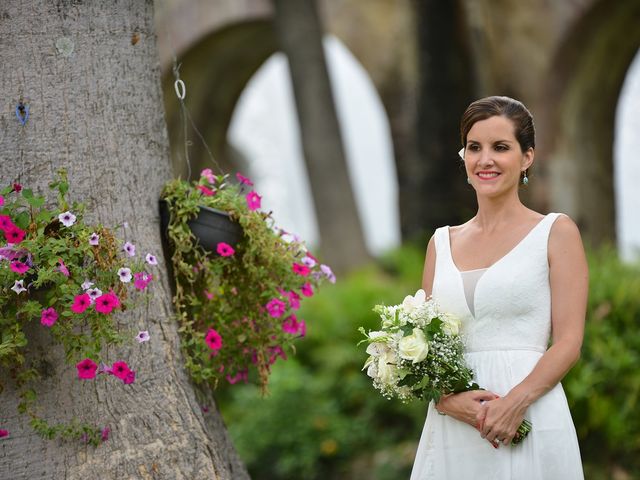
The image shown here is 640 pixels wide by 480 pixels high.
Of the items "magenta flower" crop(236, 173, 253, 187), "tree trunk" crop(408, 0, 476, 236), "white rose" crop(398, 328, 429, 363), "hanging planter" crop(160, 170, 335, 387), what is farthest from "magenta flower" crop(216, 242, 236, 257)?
"tree trunk" crop(408, 0, 476, 236)

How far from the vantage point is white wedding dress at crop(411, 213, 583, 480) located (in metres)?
3.18

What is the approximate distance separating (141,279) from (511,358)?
4.53 feet

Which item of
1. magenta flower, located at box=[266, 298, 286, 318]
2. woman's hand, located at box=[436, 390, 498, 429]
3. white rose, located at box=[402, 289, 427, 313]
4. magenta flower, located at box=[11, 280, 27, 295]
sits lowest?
woman's hand, located at box=[436, 390, 498, 429]

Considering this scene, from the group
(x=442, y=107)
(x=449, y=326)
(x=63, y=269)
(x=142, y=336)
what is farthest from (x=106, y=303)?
(x=442, y=107)

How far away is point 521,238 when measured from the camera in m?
3.29

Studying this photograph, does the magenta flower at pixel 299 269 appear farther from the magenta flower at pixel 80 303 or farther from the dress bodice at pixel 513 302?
the magenta flower at pixel 80 303

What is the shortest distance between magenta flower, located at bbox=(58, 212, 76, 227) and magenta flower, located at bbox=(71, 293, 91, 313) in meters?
0.27

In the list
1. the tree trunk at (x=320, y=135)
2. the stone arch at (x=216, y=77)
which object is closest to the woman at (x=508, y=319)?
the tree trunk at (x=320, y=135)

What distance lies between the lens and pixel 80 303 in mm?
3277

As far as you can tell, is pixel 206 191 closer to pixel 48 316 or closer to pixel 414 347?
pixel 48 316

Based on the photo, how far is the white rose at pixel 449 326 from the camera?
3260 mm

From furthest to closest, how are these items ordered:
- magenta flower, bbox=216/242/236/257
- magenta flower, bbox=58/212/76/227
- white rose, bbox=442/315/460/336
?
magenta flower, bbox=216/242/236/257, magenta flower, bbox=58/212/76/227, white rose, bbox=442/315/460/336

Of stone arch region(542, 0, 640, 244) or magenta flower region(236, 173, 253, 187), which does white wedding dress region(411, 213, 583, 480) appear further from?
stone arch region(542, 0, 640, 244)

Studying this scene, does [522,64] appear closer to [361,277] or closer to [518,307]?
[361,277]
